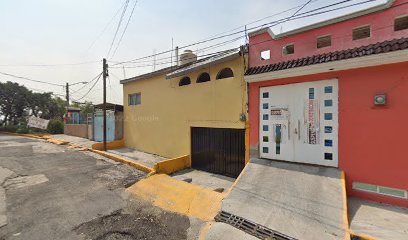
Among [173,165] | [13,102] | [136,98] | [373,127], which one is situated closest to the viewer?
[373,127]

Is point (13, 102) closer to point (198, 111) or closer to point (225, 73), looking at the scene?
point (198, 111)

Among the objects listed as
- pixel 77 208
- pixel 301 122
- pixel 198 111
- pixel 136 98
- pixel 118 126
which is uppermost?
pixel 136 98

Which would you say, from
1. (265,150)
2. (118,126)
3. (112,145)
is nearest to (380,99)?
(265,150)

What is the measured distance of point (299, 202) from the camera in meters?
4.65

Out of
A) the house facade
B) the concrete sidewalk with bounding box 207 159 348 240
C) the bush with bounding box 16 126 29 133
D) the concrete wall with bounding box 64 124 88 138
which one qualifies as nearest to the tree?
the bush with bounding box 16 126 29 133

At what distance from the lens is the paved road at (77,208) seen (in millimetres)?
4434

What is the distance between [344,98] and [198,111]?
5684 millimetres

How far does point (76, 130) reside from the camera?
20609mm

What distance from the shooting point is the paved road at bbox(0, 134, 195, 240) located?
4.43 metres

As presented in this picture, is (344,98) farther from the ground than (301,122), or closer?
farther from the ground

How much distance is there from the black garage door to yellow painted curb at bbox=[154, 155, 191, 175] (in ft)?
1.11

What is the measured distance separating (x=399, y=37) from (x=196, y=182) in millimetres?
7237

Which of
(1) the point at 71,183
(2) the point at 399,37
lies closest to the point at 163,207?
(1) the point at 71,183

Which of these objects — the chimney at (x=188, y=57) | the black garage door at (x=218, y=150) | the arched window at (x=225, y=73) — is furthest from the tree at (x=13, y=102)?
the arched window at (x=225, y=73)
